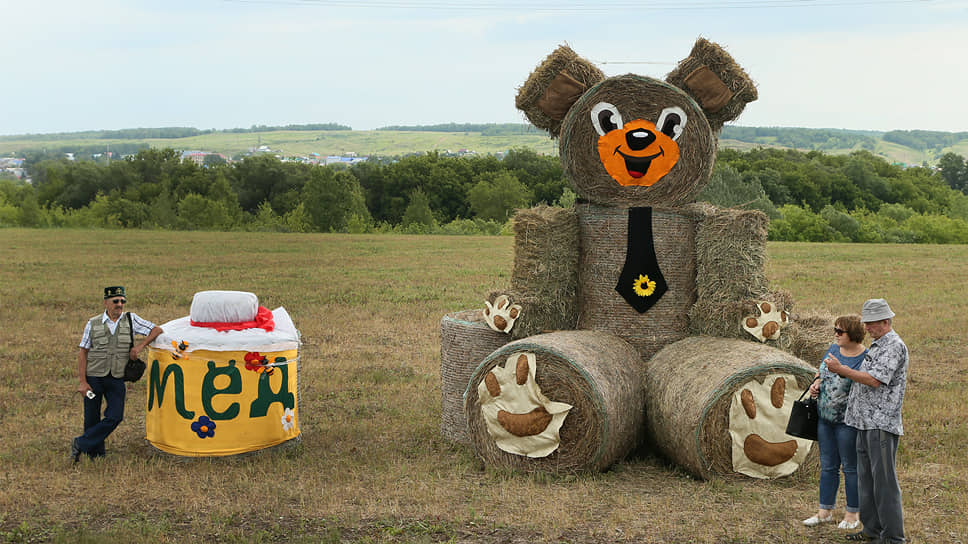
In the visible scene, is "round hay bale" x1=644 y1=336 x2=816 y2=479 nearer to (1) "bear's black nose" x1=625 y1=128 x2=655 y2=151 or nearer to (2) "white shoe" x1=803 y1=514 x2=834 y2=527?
(2) "white shoe" x1=803 y1=514 x2=834 y2=527

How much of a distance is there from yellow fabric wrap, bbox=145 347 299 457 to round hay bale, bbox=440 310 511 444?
4.78 ft

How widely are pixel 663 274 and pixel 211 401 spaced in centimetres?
394

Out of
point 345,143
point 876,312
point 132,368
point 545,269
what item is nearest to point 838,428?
point 876,312

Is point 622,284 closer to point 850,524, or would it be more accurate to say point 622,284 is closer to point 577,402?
point 577,402

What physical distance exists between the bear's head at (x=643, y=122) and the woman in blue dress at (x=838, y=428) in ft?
8.40

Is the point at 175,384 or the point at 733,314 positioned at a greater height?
the point at 733,314

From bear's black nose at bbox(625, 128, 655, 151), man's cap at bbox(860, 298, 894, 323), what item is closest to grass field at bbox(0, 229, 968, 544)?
man's cap at bbox(860, 298, 894, 323)

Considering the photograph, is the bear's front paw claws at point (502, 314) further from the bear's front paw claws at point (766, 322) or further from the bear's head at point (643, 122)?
the bear's front paw claws at point (766, 322)

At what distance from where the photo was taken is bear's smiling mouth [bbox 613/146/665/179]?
8125mm

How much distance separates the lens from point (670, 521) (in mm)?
6191

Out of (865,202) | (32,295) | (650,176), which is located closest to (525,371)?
(650,176)

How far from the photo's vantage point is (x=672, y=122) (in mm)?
8086

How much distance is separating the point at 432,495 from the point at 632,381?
1844 mm

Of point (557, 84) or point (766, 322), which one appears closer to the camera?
point (766, 322)
